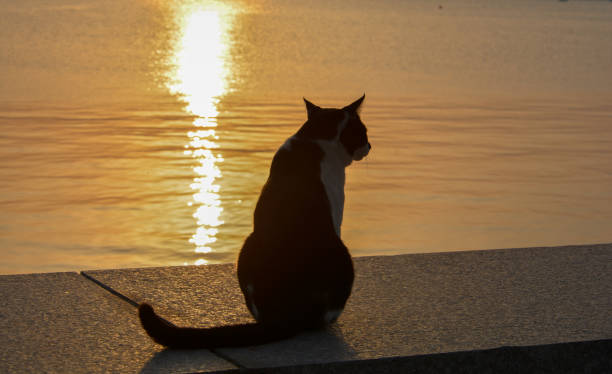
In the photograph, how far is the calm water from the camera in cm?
798

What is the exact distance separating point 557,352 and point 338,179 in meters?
1.24

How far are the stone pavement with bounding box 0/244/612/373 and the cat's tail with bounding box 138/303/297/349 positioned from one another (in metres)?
0.04

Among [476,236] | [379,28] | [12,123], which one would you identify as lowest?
[476,236]

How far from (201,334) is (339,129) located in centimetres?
116

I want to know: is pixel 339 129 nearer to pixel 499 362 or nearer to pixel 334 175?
pixel 334 175

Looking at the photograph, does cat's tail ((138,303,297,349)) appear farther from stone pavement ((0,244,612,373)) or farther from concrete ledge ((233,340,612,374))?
concrete ledge ((233,340,612,374))

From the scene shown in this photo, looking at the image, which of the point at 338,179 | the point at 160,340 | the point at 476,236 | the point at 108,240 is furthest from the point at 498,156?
the point at 160,340

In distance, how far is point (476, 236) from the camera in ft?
26.3

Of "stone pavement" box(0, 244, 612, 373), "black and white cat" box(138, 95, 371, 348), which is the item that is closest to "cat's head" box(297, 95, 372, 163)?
"black and white cat" box(138, 95, 371, 348)

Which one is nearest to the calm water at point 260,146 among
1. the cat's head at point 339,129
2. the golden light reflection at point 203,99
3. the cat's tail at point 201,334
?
the golden light reflection at point 203,99

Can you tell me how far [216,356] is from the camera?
12.4ft

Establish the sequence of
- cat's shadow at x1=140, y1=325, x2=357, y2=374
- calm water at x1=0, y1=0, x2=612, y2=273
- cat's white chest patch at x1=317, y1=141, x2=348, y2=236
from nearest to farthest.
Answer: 1. cat's shadow at x1=140, y1=325, x2=357, y2=374
2. cat's white chest patch at x1=317, y1=141, x2=348, y2=236
3. calm water at x1=0, y1=0, x2=612, y2=273

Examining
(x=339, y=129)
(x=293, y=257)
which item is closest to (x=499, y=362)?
(x=293, y=257)

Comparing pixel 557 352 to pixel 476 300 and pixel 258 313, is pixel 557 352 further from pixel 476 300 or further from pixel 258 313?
pixel 258 313
